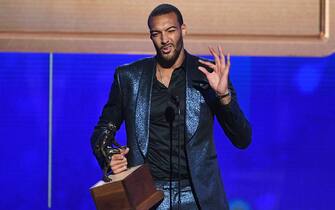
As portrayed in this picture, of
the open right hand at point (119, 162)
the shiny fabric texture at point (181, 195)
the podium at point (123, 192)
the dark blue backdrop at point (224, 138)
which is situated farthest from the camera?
the dark blue backdrop at point (224, 138)

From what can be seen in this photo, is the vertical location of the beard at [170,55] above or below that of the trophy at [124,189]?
above

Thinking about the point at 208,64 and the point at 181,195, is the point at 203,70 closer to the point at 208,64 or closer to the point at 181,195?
the point at 208,64

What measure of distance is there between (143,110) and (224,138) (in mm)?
1115

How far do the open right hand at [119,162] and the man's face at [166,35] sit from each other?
33 centimetres

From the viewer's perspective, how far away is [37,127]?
2.77m

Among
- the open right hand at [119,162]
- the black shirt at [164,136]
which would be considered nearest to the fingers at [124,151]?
the open right hand at [119,162]

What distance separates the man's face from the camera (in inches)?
68.6

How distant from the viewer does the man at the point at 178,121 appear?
1.70m

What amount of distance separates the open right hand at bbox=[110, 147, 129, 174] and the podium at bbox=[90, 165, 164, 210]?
4 centimetres

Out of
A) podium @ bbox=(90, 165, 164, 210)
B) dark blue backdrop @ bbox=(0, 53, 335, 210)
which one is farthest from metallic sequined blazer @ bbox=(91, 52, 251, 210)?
dark blue backdrop @ bbox=(0, 53, 335, 210)

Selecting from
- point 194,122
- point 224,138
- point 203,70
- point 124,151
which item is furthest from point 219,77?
point 224,138

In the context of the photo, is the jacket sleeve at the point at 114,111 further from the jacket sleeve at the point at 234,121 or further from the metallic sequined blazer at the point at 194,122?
the jacket sleeve at the point at 234,121

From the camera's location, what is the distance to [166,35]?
68.5 inches

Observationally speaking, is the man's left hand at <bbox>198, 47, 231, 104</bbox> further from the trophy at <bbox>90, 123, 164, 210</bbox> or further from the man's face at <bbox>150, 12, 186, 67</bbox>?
the trophy at <bbox>90, 123, 164, 210</bbox>
